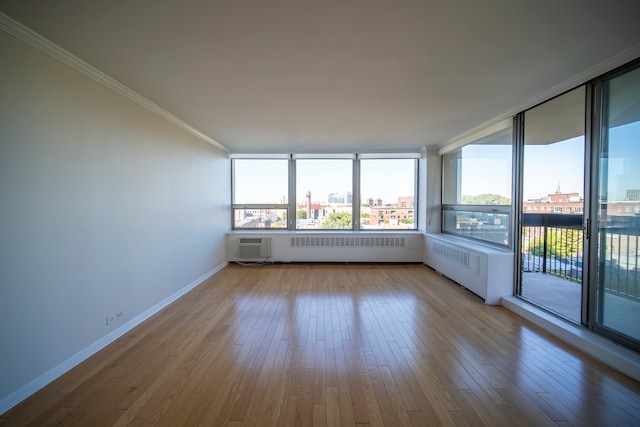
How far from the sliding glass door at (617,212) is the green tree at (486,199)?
1326 mm

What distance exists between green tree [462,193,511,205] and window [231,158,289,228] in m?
3.73

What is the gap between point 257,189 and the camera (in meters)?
6.17

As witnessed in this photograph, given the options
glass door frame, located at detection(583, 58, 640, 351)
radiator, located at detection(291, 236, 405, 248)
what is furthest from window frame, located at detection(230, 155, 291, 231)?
glass door frame, located at detection(583, 58, 640, 351)

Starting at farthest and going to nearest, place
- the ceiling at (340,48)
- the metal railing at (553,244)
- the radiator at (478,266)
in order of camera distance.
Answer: the radiator at (478,266) → the metal railing at (553,244) → the ceiling at (340,48)

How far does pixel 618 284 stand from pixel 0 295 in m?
4.72

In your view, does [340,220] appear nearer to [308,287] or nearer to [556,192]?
[308,287]

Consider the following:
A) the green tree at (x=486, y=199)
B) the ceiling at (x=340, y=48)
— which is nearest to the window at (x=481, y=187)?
the green tree at (x=486, y=199)

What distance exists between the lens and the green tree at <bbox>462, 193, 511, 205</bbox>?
3.82 meters

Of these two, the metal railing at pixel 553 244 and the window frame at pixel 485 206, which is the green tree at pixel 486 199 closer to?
the window frame at pixel 485 206

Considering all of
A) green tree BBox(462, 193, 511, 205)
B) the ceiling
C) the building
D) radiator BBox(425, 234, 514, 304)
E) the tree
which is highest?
the ceiling

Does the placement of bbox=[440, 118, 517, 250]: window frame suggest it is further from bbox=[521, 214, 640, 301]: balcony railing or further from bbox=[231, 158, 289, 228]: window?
bbox=[231, 158, 289, 228]: window

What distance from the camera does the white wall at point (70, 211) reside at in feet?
5.82

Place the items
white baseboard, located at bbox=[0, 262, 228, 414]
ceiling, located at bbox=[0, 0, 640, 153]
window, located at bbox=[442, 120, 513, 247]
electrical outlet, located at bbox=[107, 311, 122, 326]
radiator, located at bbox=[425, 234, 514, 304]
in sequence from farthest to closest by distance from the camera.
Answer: window, located at bbox=[442, 120, 513, 247]
radiator, located at bbox=[425, 234, 514, 304]
electrical outlet, located at bbox=[107, 311, 122, 326]
white baseboard, located at bbox=[0, 262, 228, 414]
ceiling, located at bbox=[0, 0, 640, 153]

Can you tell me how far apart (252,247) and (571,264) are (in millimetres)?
5427
